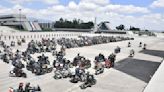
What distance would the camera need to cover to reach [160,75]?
964 inches

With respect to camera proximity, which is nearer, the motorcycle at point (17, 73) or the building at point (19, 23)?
the motorcycle at point (17, 73)

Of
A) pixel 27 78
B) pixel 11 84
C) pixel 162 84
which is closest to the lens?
pixel 162 84

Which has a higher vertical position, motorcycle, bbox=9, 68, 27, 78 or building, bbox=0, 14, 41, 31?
building, bbox=0, 14, 41, 31

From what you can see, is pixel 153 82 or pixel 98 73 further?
pixel 98 73

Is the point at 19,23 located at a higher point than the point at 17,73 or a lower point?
higher

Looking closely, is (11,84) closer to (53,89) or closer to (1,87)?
(1,87)

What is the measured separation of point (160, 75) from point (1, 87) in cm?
1342

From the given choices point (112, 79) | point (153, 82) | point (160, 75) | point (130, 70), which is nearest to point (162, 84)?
point (153, 82)

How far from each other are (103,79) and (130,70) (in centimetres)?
654

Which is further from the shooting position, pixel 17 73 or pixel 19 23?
pixel 19 23

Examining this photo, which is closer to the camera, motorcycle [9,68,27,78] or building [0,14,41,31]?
motorcycle [9,68,27,78]

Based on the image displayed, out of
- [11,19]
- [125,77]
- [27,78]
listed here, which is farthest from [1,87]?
[11,19]

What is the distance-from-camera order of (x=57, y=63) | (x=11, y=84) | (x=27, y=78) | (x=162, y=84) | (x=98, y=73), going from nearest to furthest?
(x=162, y=84) < (x=11, y=84) < (x=27, y=78) < (x=98, y=73) < (x=57, y=63)

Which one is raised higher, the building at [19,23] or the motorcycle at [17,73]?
the building at [19,23]
